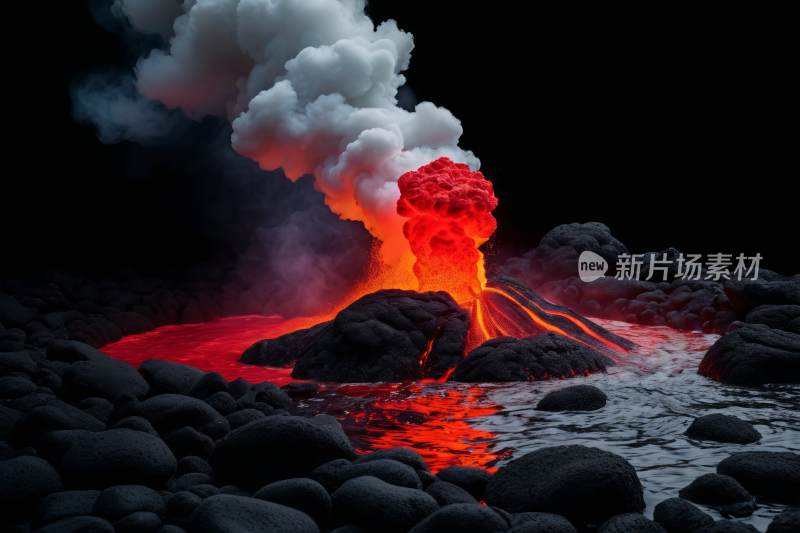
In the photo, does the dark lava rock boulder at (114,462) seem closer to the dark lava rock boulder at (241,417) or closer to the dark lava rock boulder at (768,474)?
the dark lava rock boulder at (241,417)

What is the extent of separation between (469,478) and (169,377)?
4790 millimetres

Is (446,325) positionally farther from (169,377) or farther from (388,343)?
(169,377)

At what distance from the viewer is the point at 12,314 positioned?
13031mm

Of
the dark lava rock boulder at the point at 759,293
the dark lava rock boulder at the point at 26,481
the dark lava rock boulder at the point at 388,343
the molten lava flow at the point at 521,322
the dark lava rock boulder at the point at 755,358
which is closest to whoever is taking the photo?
the dark lava rock boulder at the point at 26,481

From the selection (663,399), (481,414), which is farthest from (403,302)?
(663,399)

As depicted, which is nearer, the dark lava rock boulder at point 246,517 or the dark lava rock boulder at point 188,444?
the dark lava rock boulder at point 246,517

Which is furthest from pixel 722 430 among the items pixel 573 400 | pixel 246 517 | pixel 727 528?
pixel 246 517

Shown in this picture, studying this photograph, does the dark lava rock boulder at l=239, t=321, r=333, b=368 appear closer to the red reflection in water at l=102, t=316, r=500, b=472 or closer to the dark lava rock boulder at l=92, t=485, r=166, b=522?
the red reflection in water at l=102, t=316, r=500, b=472

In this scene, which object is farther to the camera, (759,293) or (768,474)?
(759,293)

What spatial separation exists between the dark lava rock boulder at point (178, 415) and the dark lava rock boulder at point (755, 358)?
312 inches

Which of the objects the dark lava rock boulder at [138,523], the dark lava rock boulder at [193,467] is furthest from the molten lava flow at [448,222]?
the dark lava rock boulder at [138,523]

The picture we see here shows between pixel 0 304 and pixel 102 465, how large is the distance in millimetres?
10696

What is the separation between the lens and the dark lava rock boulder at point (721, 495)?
4.41 metres

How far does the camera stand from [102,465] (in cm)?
462
